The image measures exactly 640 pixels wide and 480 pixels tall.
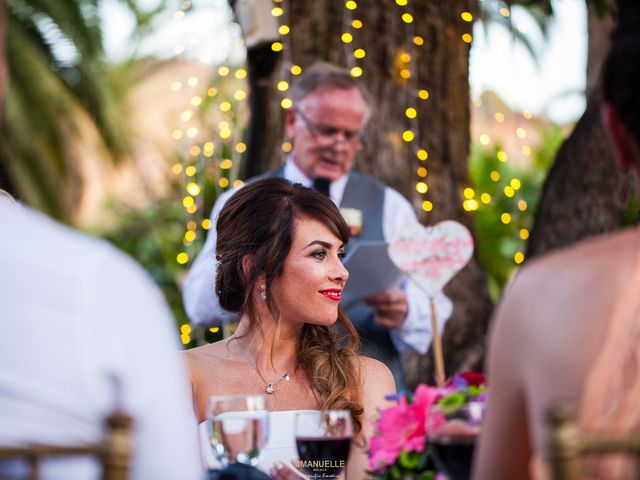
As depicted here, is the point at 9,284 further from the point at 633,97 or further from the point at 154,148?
the point at 154,148

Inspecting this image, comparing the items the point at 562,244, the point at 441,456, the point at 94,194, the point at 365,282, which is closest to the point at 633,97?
the point at 441,456

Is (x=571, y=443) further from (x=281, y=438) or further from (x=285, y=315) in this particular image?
(x=285, y=315)

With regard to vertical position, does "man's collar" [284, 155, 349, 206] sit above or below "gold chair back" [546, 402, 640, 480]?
above

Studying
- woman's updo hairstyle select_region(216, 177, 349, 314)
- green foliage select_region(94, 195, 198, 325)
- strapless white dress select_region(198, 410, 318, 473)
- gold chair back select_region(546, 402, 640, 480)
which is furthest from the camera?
green foliage select_region(94, 195, 198, 325)

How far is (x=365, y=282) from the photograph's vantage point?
14.7 ft

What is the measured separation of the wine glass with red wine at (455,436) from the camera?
1993 millimetres

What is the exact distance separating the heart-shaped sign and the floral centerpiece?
2015mm

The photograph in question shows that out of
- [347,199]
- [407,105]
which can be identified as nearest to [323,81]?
[347,199]

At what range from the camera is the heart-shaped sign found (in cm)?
421

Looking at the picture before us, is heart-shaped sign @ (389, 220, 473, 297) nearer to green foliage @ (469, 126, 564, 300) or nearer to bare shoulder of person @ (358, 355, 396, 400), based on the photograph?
bare shoulder of person @ (358, 355, 396, 400)

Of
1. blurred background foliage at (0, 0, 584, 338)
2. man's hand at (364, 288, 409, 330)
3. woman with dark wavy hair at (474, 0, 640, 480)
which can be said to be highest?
blurred background foliage at (0, 0, 584, 338)

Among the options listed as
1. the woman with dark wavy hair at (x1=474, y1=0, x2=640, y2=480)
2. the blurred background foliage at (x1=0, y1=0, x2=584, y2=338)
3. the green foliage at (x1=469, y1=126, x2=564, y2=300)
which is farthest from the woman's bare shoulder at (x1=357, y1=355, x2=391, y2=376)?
the blurred background foliage at (x1=0, y1=0, x2=584, y2=338)

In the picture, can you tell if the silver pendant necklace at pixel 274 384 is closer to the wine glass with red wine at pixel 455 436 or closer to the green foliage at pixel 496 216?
the wine glass with red wine at pixel 455 436

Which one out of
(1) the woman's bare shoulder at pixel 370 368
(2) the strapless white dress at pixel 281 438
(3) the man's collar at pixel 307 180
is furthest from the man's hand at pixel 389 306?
(2) the strapless white dress at pixel 281 438
